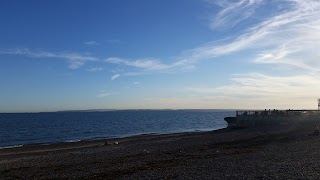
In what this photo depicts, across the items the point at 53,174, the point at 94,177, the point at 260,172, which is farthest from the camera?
the point at 53,174

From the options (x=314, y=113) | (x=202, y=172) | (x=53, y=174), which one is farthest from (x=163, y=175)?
(x=314, y=113)

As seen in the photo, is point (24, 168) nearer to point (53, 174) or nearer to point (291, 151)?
point (53, 174)

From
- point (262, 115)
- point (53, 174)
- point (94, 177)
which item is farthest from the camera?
point (262, 115)

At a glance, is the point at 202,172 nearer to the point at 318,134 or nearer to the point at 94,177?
the point at 94,177

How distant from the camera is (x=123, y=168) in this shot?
21672 mm

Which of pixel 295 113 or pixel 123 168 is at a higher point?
pixel 295 113

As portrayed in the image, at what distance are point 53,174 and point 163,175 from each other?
6709 millimetres

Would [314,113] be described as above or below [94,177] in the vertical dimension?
above

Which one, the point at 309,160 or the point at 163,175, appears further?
the point at 309,160

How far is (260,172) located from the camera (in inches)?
693

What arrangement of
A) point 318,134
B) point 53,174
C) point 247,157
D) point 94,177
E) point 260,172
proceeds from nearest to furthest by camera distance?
point 260,172
point 94,177
point 53,174
point 247,157
point 318,134

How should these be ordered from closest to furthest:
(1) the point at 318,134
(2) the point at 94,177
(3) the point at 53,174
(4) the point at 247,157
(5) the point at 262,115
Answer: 1. (2) the point at 94,177
2. (3) the point at 53,174
3. (4) the point at 247,157
4. (1) the point at 318,134
5. (5) the point at 262,115

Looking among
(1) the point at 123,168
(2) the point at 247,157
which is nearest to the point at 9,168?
(1) the point at 123,168

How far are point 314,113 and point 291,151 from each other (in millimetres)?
41786
